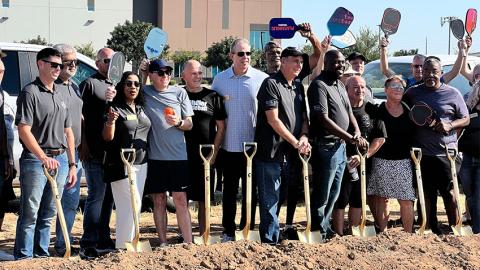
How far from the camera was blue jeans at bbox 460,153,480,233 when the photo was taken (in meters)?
8.36

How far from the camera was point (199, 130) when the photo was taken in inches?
304

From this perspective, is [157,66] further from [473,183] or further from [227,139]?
[473,183]

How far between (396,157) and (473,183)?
39.6 inches

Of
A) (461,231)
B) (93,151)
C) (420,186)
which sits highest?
(93,151)

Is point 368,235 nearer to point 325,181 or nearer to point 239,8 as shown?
point 325,181

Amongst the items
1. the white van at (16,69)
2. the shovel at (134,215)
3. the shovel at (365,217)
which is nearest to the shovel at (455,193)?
the shovel at (365,217)

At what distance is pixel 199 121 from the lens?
7.72m

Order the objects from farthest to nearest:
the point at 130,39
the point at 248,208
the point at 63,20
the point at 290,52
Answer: the point at 63,20
the point at 130,39
the point at 290,52
the point at 248,208

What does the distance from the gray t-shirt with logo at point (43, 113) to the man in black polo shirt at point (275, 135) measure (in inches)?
70.7

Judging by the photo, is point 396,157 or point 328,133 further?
point 396,157

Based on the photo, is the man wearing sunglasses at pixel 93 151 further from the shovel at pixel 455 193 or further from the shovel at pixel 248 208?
the shovel at pixel 455 193

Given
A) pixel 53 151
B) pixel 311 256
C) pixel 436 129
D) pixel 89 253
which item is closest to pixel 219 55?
pixel 436 129

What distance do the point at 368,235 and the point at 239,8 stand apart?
78.5 m

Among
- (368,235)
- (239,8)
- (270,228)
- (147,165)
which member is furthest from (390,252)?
(239,8)
